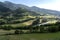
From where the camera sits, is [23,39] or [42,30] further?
[42,30]

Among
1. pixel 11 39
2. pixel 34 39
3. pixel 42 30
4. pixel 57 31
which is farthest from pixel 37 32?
pixel 11 39

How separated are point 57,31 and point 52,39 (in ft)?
59.7

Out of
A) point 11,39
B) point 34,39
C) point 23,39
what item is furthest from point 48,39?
point 11,39

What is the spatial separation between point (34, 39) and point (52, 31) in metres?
17.8

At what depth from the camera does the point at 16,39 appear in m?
54.4

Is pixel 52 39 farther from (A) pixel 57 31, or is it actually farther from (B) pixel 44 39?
(A) pixel 57 31

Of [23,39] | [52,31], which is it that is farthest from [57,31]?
[23,39]

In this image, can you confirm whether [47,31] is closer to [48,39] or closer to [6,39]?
[48,39]

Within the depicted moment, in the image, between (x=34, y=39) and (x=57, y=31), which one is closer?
(x=34, y=39)

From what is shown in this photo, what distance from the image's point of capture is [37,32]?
233 feet

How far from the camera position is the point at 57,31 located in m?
72.4

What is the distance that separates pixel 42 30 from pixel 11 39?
21239mm

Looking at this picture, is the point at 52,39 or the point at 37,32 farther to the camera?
the point at 37,32

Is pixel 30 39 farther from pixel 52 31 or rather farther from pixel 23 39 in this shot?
pixel 52 31
